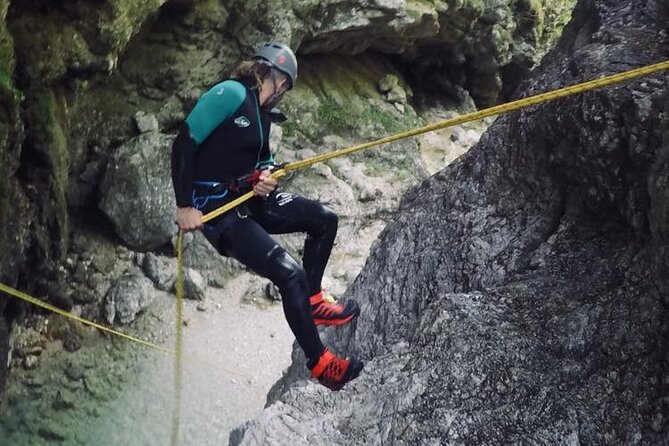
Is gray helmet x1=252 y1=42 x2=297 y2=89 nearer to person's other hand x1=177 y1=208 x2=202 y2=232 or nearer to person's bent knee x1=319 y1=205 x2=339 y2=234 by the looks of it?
person's bent knee x1=319 y1=205 x2=339 y2=234

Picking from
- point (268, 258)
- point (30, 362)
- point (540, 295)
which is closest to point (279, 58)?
point (268, 258)

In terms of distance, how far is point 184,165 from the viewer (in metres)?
4.38

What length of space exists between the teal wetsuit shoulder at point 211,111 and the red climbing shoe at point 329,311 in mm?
1482

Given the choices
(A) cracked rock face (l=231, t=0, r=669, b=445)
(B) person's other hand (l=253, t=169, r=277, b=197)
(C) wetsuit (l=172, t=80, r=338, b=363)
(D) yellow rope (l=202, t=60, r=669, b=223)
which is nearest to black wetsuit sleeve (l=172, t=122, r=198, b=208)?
(C) wetsuit (l=172, t=80, r=338, b=363)

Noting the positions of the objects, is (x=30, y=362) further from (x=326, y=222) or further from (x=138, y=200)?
(x=326, y=222)

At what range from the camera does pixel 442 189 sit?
5691 millimetres

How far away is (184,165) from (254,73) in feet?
2.43

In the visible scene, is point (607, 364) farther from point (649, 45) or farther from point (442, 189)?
point (442, 189)

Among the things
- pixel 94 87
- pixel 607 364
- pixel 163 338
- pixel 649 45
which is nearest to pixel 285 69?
pixel 649 45

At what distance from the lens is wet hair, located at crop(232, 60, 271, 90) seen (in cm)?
454

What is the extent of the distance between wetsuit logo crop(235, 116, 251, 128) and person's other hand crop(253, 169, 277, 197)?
375 mm

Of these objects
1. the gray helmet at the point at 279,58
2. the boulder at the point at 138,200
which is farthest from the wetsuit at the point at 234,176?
the boulder at the point at 138,200

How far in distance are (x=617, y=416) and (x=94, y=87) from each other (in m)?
9.96

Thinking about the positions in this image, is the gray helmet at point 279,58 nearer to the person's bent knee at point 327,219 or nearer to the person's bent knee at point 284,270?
the person's bent knee at point 327,219
